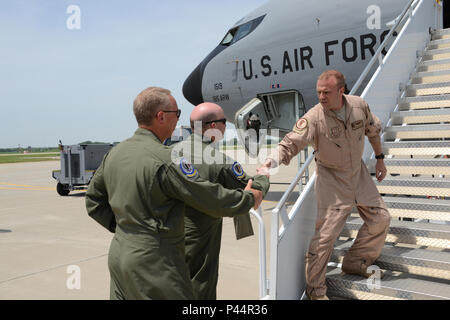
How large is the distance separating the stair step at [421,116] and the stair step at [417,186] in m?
1.07

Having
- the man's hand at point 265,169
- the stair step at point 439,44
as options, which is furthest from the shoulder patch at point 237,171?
the stair step at point 439,44

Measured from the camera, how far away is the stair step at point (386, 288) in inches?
123

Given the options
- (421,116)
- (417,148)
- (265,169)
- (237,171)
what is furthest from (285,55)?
(237,171)

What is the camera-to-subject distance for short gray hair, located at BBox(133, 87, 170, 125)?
2.21 m

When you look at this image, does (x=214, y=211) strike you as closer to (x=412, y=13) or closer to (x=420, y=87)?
(x=420, y=87)

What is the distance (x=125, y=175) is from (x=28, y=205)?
11.2 meters

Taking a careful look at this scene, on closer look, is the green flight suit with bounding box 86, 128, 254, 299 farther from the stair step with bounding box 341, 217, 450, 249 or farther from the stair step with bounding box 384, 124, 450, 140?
the stair step with bounding box 384, 124, 450, 140

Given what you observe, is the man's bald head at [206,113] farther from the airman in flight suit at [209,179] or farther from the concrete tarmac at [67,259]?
the concrete tarmac at [67,259]

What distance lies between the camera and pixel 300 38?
8.71 metres

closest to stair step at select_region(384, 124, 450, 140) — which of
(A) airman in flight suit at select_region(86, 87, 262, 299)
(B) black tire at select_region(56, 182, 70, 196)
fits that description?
(A) airman in flight suit at select_region(86, 87, 262, 299)

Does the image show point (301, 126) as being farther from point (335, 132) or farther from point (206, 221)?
point (206, 221)
